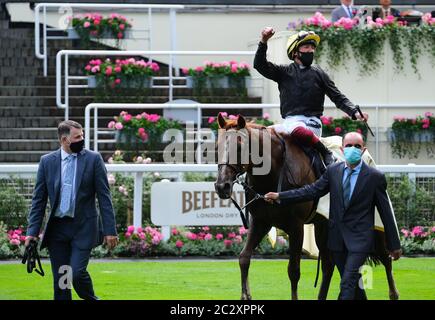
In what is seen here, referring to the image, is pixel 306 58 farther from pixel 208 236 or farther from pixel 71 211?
pixel 208 236

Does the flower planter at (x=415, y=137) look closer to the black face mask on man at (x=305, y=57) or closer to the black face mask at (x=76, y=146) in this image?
the black face mask on man at (x=305, y=57)

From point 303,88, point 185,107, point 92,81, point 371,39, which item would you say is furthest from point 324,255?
point 92,81

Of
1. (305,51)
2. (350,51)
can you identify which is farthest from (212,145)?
(305,51)

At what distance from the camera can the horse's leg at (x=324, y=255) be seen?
10002 millimetres

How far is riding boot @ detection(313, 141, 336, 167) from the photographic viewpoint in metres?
10.3

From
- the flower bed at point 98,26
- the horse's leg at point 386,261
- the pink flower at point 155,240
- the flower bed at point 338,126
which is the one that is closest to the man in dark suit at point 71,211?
the horse's leg at point 386,261

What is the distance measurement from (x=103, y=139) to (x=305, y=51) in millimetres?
7595

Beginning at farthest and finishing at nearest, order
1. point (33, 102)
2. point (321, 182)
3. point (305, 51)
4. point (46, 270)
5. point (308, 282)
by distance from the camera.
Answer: point (33, 102) → point (46, 270) → point (308, 282) → point (305, 51) → point (321, 182)

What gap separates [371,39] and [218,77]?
2.44 metres

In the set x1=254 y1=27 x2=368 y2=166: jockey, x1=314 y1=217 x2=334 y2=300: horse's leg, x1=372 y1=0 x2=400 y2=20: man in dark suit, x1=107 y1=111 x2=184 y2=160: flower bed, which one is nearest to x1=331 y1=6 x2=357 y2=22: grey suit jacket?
x1=372 y1=0 x2=400 y2=20: man in dark suit

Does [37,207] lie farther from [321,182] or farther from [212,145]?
[212,145]

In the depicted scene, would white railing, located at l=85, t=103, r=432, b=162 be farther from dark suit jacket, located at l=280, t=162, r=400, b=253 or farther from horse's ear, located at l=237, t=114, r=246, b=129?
dark suit jacket, located at l=280, t=162, r=400, b=253

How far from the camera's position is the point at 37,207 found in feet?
29.7

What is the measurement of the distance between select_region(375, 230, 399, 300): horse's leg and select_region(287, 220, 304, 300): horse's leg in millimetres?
1010
